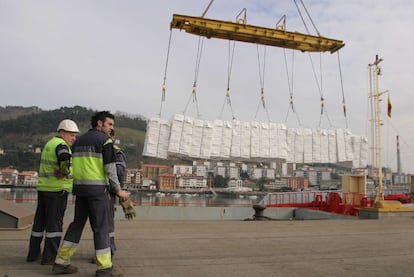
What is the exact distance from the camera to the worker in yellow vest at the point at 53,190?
407cm

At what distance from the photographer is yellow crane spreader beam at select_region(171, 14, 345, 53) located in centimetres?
1536

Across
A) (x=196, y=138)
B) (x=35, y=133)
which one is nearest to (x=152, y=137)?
(x=196, y=138)

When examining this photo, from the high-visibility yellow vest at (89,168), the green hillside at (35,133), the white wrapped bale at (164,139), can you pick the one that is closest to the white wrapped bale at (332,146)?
the white wrapped bale at (164,139)

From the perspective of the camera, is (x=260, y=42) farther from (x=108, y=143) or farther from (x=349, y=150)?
(x=108, y=143)

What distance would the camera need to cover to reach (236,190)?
2000 inches

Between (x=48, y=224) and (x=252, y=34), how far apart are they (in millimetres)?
13788

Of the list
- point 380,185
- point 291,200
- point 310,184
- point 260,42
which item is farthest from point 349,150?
point 310,184

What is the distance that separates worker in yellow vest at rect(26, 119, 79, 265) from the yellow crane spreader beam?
12.1 meters

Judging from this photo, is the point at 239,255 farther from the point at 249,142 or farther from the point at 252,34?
the point at 249,142

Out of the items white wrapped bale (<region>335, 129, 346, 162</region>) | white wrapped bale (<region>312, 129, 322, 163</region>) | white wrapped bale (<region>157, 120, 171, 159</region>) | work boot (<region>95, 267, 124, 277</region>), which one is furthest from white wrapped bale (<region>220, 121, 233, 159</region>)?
work boot (<region>95, 267, 124, 277</region>)

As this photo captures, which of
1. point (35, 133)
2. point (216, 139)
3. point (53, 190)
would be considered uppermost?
point (35, 133)

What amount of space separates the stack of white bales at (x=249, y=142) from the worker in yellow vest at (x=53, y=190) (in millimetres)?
11908

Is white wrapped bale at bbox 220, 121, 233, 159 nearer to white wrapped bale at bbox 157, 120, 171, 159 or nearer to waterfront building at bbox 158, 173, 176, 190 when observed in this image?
white wrapped bale at bbox 157, 120, 171, 159

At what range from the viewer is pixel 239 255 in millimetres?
4746
